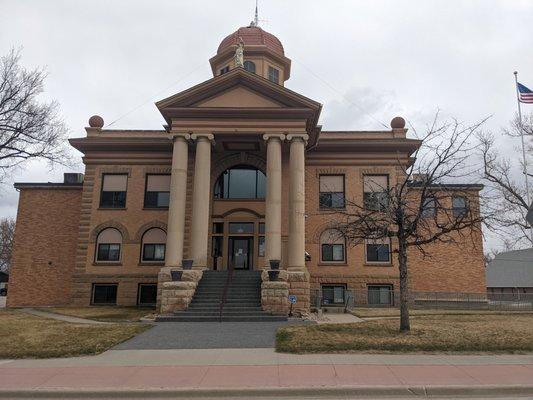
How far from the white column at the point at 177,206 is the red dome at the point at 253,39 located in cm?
1277

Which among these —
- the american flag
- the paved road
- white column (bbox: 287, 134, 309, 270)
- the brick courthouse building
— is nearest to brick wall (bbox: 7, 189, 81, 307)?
the brick courthouse building

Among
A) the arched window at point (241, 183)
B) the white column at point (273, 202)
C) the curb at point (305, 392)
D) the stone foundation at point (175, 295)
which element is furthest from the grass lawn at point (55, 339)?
the arched window at point (241, 183)

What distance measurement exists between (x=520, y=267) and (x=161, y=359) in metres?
55.8

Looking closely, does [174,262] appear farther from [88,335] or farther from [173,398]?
[173,398]

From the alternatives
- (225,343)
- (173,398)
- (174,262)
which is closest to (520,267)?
(174,262)

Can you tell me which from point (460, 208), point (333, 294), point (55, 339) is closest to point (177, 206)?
point (333, 294)

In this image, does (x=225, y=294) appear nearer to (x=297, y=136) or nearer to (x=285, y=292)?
(x=285, y=292)

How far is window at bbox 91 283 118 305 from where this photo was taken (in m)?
26.9

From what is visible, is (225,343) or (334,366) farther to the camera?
(225,343)

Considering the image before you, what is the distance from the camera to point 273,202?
22875mm

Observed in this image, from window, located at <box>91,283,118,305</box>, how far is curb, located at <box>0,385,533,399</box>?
64.4 feet

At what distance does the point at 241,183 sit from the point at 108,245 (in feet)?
28.6

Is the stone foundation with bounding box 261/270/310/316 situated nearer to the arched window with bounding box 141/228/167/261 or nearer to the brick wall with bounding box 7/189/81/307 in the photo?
the arched window with bounding box 141/228/167/261

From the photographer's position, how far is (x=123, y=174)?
28.4 m
